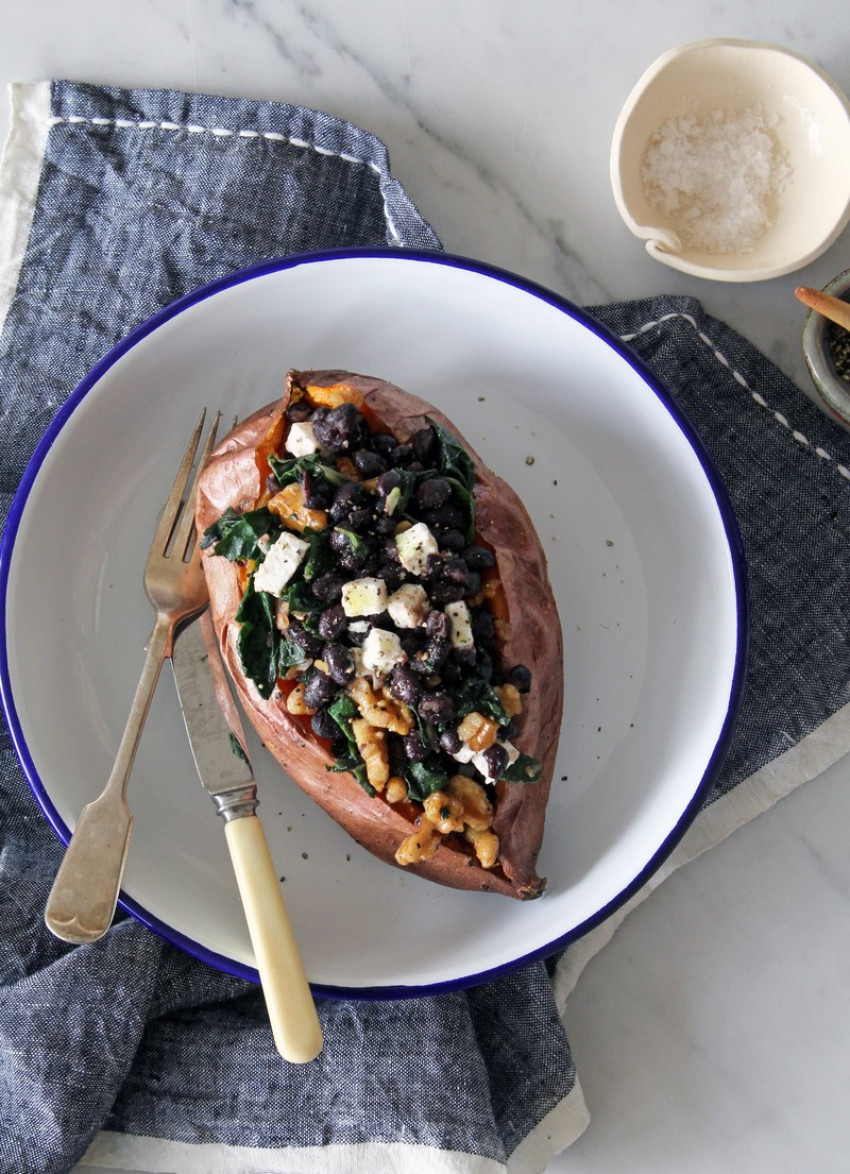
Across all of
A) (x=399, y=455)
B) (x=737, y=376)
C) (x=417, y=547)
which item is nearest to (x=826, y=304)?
(x=737, y=376)

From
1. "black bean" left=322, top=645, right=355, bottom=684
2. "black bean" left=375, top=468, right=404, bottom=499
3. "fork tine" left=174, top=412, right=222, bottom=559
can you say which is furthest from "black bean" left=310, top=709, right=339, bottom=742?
"fork tine" left=174, top=412, right=222, bottom=559

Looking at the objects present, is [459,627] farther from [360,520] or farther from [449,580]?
[360,520]

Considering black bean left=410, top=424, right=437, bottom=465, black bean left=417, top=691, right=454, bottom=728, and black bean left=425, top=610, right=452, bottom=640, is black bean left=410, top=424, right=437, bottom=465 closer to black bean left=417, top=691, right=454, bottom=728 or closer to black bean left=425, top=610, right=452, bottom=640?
black bean left=425, top=610, right=452, bottom=640

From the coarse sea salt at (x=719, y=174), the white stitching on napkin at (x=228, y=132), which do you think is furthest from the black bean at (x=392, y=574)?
the coarse sea salt at (x=719, y=174)

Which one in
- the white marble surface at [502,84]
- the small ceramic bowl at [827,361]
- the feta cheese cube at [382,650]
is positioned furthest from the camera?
the white marble surface at [502,84]

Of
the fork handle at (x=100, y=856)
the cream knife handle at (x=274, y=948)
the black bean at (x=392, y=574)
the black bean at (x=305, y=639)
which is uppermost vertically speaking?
the black bean at (x=392, y=574)

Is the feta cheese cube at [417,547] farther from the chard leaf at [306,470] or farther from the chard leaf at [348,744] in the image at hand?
the chard leaf at [348,744]

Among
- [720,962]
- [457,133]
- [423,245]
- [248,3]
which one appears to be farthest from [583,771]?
[248,3]
